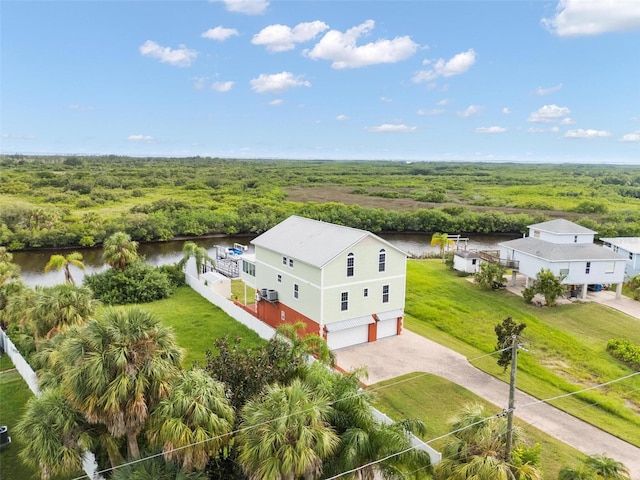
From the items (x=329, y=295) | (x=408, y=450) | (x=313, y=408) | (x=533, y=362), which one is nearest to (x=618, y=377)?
(x=533, y=362)

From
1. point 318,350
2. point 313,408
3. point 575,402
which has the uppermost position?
point 313,408

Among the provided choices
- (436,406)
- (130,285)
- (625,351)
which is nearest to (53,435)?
(436,406)

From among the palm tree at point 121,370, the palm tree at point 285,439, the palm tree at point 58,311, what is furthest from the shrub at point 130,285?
the palm tree at point 285,439

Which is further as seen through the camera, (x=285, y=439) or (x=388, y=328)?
(x=388, y=328)

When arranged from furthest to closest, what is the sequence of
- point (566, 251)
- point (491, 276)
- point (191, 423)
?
point (491, 276), point (566, 251), point (191, 423)

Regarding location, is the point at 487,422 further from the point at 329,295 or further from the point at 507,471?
the point at 329,295

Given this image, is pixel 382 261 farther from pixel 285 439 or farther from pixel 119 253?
pixel 119 253
